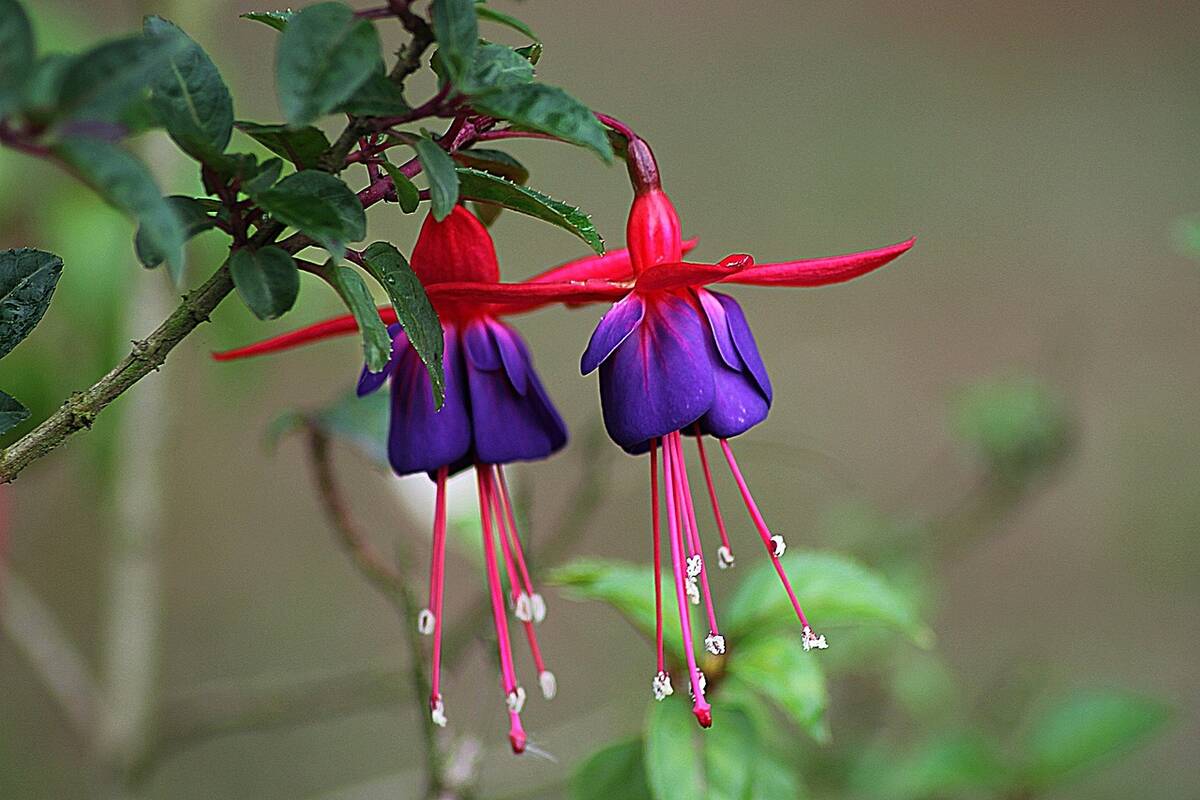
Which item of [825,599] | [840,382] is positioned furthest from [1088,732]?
[840,382]

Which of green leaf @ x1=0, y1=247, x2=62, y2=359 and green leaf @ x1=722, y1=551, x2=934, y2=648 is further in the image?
green leaf @ x1=722, y1=551, x2=934, y2=648

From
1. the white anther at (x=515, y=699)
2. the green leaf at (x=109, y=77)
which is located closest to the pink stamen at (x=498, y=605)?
the white anther at (x=515, y=699)

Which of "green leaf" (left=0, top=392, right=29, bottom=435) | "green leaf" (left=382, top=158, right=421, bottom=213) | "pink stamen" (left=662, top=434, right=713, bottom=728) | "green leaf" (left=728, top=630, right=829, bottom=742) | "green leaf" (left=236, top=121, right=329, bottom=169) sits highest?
"green leaf" (left=236, top=121, right=329, bottom=169)

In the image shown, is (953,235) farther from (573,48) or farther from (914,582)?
(914,582)

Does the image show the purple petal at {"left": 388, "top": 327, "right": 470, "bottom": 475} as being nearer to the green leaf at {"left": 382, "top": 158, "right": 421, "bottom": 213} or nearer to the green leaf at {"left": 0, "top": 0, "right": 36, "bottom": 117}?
the green leaf at {"left": 382, "top": 158, "right": 421, "bottom": 213}

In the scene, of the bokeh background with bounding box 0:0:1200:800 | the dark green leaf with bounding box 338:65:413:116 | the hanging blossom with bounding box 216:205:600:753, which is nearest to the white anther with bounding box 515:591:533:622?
the hanging blossom with bounding box 216:205:600:753

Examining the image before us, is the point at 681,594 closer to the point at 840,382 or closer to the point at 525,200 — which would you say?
the point at 525,200

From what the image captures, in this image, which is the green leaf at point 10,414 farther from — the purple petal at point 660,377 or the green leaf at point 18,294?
the purple petal at point 660,377
